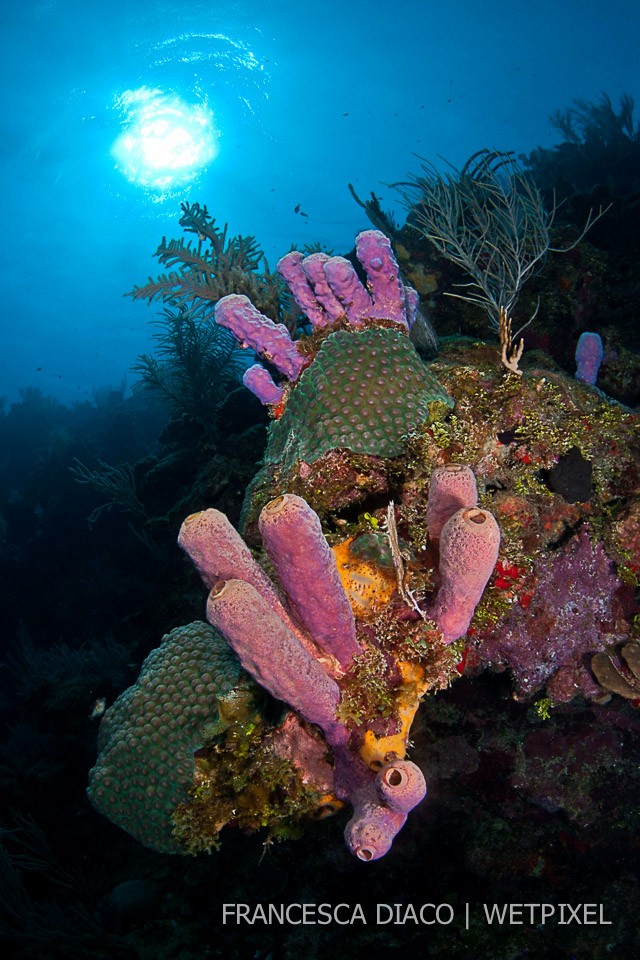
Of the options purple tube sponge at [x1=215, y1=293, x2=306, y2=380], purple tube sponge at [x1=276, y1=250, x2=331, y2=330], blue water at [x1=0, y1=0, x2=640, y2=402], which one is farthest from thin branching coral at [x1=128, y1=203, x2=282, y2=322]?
blue water at [x1=0, y1=0, x2=640, y2=402]

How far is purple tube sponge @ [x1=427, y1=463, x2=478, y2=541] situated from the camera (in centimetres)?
198

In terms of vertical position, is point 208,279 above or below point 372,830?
above

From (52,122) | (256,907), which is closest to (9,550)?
(256,907)

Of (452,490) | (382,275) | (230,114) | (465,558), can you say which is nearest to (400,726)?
(465,558)

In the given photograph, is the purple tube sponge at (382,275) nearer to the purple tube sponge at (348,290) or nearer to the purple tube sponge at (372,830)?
the purple tube sponge at (348,290)

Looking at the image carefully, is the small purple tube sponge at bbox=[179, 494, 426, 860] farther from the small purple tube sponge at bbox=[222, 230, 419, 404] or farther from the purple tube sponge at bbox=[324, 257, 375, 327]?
the purple tube sponge at bbox=[324, 257, 375, 327]

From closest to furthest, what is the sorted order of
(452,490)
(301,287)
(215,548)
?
(215,548) → (452,490) → (301,287)

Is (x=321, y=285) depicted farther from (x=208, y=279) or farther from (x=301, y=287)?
(x=208, y=279)

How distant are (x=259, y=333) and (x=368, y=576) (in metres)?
2.34

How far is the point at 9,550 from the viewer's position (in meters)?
12.0

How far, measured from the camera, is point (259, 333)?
12.2ft

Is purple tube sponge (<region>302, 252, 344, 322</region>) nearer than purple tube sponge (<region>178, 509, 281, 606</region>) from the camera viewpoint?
No

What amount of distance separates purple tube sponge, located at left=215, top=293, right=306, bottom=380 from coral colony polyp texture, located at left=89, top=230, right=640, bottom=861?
16 mm

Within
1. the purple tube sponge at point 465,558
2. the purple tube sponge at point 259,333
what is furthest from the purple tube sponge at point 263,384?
the purple tube sponge at point 465,558
